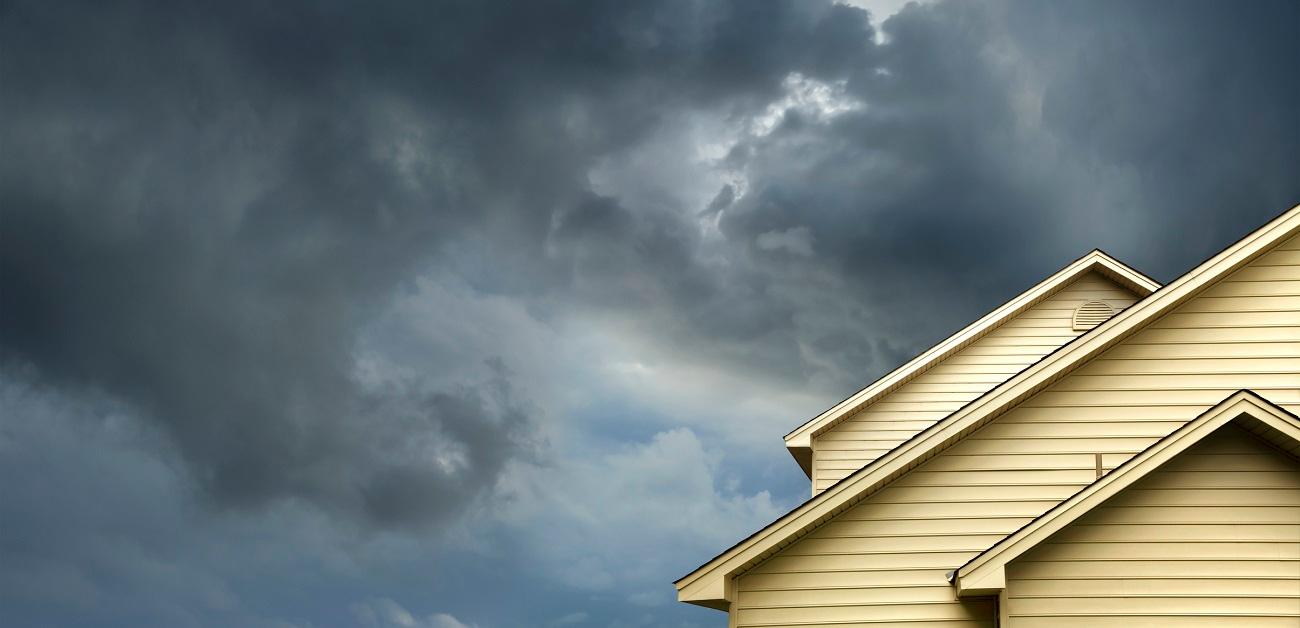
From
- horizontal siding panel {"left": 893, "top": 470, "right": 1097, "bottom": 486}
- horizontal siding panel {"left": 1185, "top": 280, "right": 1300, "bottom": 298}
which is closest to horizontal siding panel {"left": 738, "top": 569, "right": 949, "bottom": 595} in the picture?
horizontal siding panel {"left": 893, "top": 470, "right": 1097, "bottom": 486}

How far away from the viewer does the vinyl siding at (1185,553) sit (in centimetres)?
1029

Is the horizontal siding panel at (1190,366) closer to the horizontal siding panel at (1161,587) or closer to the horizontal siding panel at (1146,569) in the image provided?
the horizontal siding panel at (1146,569)

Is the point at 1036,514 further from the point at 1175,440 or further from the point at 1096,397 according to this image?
the point at 1175,440

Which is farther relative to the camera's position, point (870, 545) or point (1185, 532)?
point (870, 545)

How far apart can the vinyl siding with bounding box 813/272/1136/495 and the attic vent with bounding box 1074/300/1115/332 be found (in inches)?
4.0

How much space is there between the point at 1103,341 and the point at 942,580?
377cm

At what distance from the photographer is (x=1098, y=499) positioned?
1034cm

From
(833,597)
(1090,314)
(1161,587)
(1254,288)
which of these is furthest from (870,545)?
(1090,314)

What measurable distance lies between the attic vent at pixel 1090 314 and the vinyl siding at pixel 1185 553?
907cm

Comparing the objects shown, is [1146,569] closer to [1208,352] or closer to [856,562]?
[856,562]

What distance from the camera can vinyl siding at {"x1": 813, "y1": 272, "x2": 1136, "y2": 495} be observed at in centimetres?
1955

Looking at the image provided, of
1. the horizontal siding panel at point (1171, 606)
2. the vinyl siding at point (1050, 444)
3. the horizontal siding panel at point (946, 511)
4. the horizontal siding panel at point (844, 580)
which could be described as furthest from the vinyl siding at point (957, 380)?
the horizontal siding panel at point (1171, 606)

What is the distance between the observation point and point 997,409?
12703 millimetres

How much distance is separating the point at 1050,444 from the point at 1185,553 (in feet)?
8.72
